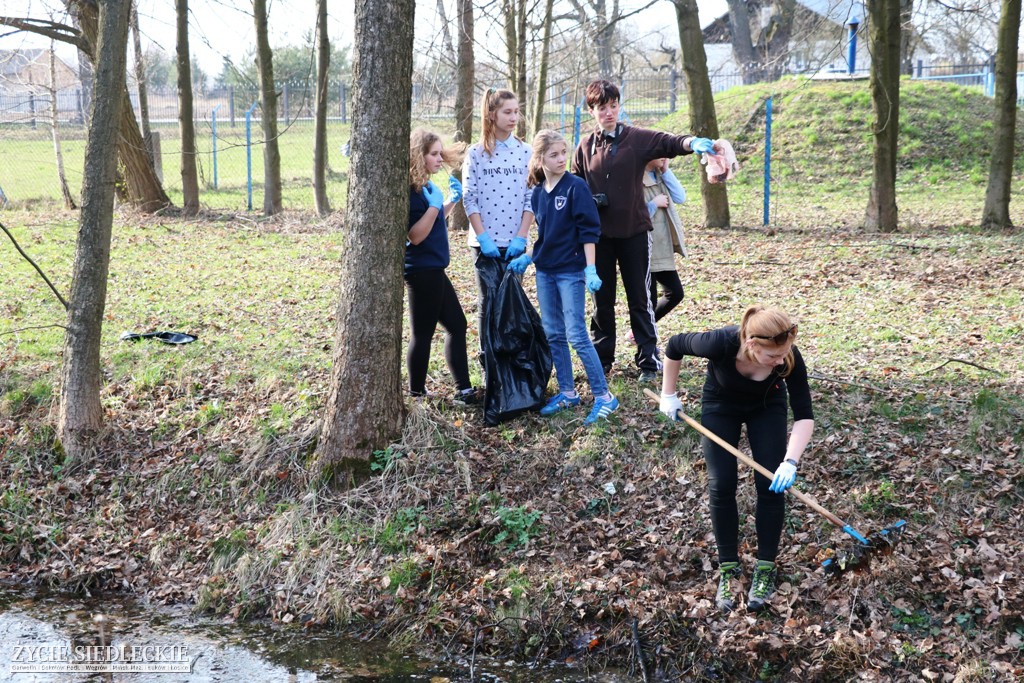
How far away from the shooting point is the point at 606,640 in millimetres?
4406

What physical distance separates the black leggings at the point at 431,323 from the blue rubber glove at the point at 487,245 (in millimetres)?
307

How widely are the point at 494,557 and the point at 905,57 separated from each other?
28.5 m

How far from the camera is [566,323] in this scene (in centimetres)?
555

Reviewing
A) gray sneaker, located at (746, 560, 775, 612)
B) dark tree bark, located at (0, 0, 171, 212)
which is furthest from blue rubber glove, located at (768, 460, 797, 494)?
dark tree bark, located at (0, 0, 171, 212)

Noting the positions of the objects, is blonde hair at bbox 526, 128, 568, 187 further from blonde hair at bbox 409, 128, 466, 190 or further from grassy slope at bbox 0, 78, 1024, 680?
grassy slope at bbox 0, 78, 1024, 680

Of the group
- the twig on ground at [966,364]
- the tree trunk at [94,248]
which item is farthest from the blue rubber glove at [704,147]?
the tree trunk at [94,248]

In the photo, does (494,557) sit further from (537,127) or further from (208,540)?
(537,127)

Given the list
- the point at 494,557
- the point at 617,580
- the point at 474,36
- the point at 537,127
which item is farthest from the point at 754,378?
the point at 537,127

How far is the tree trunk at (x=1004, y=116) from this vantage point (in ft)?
34.8

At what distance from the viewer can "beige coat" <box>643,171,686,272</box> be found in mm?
6129

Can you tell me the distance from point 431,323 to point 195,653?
2.29 m

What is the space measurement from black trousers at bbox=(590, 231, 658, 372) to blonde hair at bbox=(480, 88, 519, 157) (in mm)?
897

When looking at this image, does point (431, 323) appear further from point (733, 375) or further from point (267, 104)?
point (267, 104)

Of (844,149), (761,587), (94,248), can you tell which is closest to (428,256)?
(94,248)
